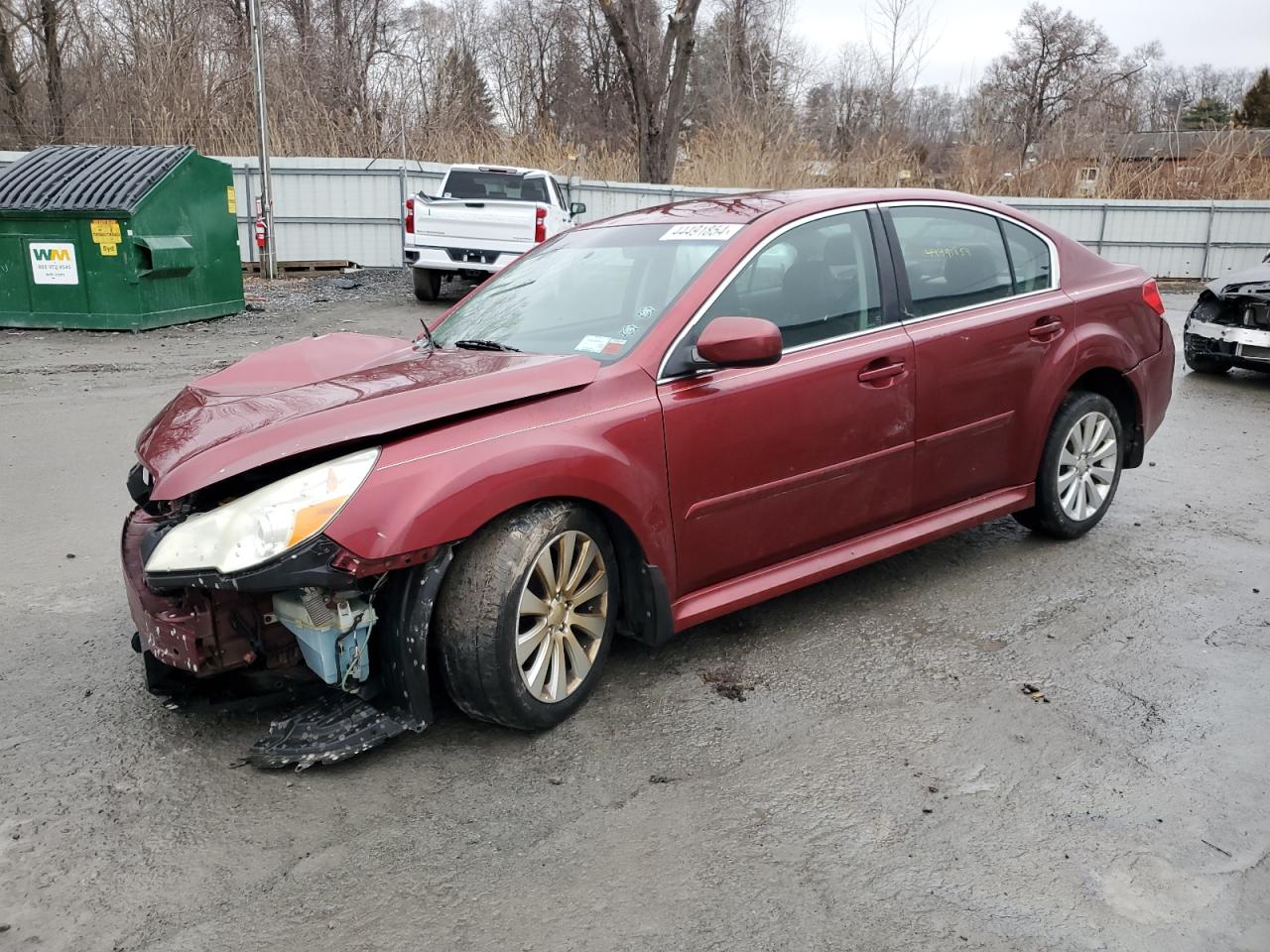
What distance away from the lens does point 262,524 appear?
2883 mm

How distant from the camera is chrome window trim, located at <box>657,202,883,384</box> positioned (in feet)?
11.8

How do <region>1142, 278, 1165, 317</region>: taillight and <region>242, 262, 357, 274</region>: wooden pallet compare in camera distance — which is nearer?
<region>1142, 278, 1165, 317</region>: taillight

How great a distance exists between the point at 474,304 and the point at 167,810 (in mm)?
2337

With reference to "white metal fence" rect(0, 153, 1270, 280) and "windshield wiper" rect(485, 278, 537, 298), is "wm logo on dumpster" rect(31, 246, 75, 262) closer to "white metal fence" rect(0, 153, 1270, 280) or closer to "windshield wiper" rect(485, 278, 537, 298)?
"white metal fence" rect(0, 153, 1270, 280)

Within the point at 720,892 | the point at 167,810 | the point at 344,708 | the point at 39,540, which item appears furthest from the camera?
the point at 39,540

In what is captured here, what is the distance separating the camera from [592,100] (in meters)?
54.0

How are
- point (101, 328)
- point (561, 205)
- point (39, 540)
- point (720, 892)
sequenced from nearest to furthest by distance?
point (720, 892) → point (39, 540) → point (101, 328) → point (561, 205)

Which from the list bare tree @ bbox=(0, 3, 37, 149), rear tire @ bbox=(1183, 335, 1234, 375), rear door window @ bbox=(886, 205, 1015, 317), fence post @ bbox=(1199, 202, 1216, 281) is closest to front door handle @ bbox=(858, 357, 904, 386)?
rear door window @ bbox=(886, 205, 1015, 317)

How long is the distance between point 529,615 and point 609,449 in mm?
566

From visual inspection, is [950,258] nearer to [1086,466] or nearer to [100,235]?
[1086,466]

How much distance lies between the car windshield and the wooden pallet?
50.7 ft

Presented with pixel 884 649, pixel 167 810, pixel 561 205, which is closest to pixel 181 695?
pixel 167 810

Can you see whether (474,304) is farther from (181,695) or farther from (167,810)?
(167,810)

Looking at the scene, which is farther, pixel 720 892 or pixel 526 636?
pixel 526 636
